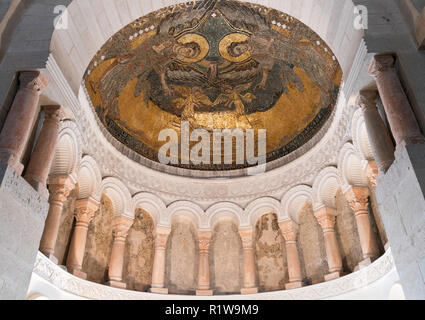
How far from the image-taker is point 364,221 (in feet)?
28.2

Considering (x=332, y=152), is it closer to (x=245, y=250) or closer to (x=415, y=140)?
(x=245, y=250)

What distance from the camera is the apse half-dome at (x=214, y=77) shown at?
9.83m

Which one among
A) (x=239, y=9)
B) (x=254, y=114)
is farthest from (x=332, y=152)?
(x=239, y=9)

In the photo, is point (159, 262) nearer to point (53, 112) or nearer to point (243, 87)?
point (243, 87)

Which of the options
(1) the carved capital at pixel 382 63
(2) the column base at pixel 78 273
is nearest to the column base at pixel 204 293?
(2) the column base at pixel 78 273

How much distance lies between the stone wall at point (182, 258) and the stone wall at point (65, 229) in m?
3.14

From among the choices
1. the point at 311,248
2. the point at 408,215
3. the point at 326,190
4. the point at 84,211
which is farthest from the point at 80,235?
the point at 408,215

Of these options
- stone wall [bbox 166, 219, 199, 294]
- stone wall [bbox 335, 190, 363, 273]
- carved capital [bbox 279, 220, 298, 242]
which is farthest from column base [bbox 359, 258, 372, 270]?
stone wall [bbox 166, 219, 199, 294]

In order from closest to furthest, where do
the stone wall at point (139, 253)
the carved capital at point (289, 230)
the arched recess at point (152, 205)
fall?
the stone wall at point (139, 253) < the carved capital at point (289, 230) < the arched recess at point (152, 205)

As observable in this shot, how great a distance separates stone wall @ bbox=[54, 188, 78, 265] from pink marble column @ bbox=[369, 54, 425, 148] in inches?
284

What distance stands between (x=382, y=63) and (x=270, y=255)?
7.42 meters

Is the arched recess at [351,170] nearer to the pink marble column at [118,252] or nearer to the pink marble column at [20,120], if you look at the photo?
the pink marble column at [118,252]

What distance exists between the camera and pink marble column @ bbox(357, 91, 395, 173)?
5.06 meters

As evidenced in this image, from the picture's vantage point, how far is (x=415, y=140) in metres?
4.30
